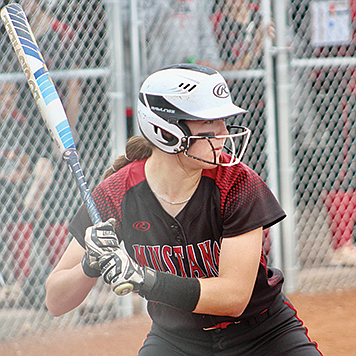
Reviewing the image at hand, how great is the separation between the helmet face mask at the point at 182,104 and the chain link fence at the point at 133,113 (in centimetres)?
208

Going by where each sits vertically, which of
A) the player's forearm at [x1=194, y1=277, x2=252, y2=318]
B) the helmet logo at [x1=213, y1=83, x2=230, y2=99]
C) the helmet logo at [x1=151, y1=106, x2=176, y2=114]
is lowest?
the player's forearm at [x1=194, y1=277, x2=252, y2=318]

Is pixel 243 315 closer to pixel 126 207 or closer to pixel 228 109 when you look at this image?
pixel 126 207

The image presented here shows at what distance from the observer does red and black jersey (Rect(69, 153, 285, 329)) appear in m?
1.96

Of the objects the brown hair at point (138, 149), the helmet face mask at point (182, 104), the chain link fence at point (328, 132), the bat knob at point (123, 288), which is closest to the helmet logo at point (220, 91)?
the helmet face mask at point (182, 104)

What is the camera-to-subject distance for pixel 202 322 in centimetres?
202

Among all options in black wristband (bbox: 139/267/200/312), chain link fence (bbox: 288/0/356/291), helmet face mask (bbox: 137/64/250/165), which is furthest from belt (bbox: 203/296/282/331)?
chain link fence (bbox: 288/0/356/291)

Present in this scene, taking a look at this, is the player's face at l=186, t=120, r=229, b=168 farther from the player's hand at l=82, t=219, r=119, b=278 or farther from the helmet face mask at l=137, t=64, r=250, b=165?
the player's hand at l=82, t=219, r=119, b=278

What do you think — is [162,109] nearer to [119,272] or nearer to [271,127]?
[119,272]

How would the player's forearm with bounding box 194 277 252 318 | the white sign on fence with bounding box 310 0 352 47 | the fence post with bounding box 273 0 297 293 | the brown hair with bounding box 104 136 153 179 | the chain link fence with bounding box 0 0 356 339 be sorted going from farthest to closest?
1. the white sign on fence with bounding box 310 0 352 47
2. the fence post with bounding box 273 0 297 293
3. the chain link fence with bounding box 0 0 356 339
4. the brown hair with bounding box 104 136 153 179
5. the player's forearm with bounding box 194 277 252 318

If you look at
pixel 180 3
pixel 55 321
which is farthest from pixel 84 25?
pixel 55 321

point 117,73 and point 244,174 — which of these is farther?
point 117,73

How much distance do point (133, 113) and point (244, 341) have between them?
2435mm

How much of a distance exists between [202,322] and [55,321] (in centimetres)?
217

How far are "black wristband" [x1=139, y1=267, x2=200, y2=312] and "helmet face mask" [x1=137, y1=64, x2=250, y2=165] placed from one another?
44 centimetres
